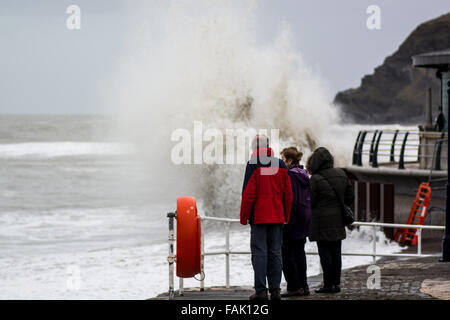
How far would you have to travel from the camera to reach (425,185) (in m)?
17.2

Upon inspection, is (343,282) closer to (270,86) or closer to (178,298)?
(178,298)

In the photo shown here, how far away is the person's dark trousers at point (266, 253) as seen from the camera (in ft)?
23.2

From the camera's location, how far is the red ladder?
16625 mm

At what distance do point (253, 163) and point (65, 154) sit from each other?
211ft

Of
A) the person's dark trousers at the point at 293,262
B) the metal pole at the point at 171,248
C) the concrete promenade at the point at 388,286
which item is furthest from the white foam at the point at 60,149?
the person's dark trousers at the point at 293,262

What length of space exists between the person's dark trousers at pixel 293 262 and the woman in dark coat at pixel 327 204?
0.17 meters

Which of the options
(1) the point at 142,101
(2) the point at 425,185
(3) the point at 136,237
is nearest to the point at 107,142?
(1) the point at 142,101

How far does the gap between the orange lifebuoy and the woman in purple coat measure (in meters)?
0.88

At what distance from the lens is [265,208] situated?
22.7ft

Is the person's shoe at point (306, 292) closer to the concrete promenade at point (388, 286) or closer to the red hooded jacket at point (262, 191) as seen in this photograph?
the concrete promenade at point (388, 286)

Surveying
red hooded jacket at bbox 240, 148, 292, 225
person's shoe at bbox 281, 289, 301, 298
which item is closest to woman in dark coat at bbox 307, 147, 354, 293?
person's shoe at bbox 281, 289, 301, 298

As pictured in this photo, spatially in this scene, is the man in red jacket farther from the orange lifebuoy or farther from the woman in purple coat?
the orange lifebuoy

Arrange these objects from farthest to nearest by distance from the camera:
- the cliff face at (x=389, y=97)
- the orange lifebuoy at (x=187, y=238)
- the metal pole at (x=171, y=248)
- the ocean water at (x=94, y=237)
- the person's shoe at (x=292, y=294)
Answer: the cliff face at (x=389, y=97)
the ocean water at (x=94, y=237)
the person's shoe at (x=292, y=294)
the metal pole at (x=171, y=248)
the orange lifebuoy at (x=187, y=238)
